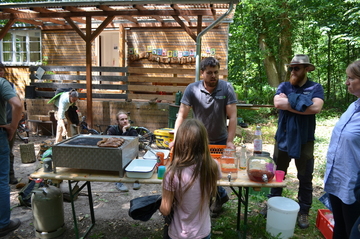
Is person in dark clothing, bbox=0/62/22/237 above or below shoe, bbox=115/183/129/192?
above

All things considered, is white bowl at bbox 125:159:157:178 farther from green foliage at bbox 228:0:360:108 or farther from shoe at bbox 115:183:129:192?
green foliage at bbox 228:0:360:108

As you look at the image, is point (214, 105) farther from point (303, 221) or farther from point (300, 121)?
point (303, 221)

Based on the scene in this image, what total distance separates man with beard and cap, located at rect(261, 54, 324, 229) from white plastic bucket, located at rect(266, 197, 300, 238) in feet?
1.12

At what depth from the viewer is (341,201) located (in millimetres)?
2385

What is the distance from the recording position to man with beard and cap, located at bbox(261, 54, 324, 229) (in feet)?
10.2

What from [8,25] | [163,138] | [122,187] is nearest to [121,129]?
[122,187]

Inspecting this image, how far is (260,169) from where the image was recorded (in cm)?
262

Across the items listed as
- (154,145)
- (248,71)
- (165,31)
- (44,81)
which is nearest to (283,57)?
(248,71)

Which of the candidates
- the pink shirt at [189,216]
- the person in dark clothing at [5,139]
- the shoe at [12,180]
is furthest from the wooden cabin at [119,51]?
the pink shirt at [189,216]

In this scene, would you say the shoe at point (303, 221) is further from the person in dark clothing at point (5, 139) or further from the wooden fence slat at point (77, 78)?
the wooden fence slat at point (77, 78)

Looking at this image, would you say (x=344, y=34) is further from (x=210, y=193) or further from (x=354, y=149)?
(x=210, y=193)

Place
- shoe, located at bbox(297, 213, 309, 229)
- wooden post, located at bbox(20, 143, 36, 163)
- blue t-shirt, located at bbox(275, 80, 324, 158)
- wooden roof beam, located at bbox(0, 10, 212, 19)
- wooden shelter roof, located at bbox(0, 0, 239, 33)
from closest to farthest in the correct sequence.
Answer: blue t-shirt, located at bbox(275, 80, 324, 158) → shoe, located at bbox(297, 213, 309, 229) → wooden post, located at bbox(20, 143, 36, 163) → wooden shelter roof, located at bbox(0, 0, 239, 33) → wooden roof beam, located at bbox(0, 10, 212, 19)

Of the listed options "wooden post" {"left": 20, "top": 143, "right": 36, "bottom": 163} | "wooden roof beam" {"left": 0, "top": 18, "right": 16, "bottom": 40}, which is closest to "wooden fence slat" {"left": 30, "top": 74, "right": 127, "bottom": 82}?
"wooden roof beam" {"left": 0, "top": 18, "right": 16, "bottom": 40}

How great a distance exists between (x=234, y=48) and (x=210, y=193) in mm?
14624
